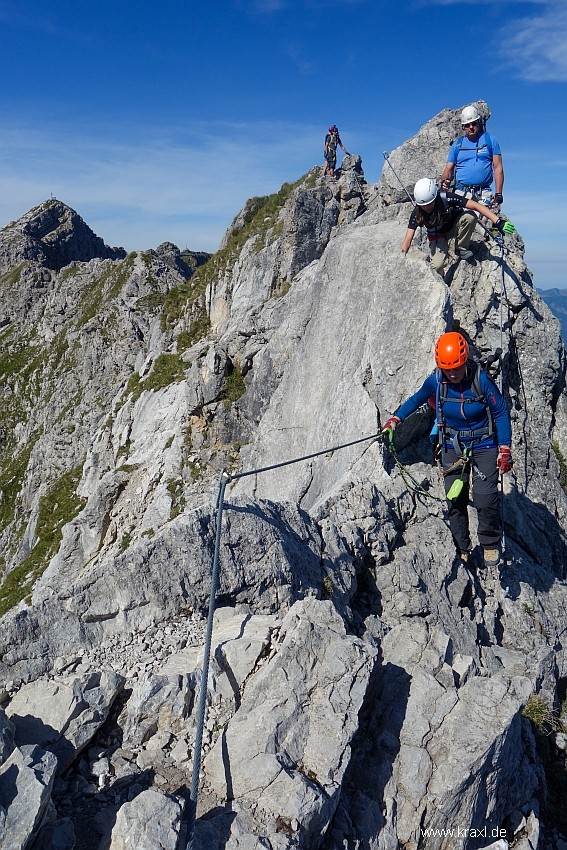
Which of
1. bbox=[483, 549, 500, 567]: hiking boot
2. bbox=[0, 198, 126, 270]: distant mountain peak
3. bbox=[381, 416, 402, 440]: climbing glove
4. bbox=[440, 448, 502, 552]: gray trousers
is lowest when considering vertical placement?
bbox=[483, 549, 500, 567]: hiking boot

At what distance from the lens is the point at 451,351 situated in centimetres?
935

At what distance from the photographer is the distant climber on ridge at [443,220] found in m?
13.6

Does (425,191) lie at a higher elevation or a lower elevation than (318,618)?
higher

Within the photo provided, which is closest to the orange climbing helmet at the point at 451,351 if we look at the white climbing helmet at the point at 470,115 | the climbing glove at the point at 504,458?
the climbing glove at the point at 504,458

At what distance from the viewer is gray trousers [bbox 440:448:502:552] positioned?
10.5 meters

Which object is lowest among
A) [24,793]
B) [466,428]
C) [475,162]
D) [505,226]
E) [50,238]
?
[24,793]

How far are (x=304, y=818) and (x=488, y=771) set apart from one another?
2.74m

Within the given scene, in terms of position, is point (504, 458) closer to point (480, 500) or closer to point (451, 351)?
point (480, 500)

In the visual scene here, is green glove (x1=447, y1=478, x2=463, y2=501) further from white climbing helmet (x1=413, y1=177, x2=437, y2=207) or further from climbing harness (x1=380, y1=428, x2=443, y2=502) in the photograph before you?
white climbing helmet (x1=413, y1=177, x2=437, y2=207)

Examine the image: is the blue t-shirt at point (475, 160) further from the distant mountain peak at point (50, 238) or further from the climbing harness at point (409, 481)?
the distant mountain peak at point (50, 238)

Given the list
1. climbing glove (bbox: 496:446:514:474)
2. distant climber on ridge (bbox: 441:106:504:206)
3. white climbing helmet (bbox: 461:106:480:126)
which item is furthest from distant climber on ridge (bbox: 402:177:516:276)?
climbing glove (bbox: 496:446:514:474)

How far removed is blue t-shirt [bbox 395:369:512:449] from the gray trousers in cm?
38

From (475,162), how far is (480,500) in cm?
1057

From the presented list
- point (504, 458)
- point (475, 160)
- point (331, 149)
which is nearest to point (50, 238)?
point (331, 149)
